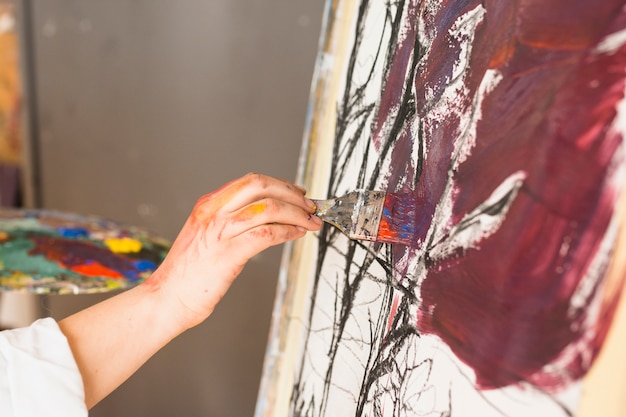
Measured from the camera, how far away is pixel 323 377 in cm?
76

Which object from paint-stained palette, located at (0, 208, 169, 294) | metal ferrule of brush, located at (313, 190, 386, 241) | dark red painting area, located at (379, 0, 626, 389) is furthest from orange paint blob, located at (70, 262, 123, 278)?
dark red painting area, located at (379, 0, 626, 389)

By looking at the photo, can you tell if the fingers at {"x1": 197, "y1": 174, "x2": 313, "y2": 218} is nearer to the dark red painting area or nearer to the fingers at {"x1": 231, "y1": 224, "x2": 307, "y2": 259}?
the fingers at {"x1": 231, "y1": 224, "x2": 307, "y2": 259}

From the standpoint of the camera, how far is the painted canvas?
35cm

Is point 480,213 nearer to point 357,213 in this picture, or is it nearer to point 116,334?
point 357,213

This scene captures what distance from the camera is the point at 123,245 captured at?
48.3 inches

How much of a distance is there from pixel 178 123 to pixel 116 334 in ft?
3.71

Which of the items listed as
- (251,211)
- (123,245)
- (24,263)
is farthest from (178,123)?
(251,211)

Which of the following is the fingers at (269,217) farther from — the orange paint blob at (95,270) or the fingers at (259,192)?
the orange paint blob at (95,270)

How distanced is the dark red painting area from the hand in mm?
216

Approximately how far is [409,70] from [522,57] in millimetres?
212

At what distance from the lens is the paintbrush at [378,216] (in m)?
0.58

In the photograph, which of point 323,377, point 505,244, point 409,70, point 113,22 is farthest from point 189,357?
point 505,244

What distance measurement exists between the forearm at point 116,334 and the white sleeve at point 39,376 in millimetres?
32

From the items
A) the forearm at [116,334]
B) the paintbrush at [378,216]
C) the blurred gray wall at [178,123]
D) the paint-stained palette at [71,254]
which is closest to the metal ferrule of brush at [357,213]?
the paintbrush at [378,216]
